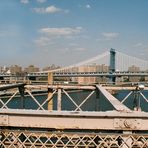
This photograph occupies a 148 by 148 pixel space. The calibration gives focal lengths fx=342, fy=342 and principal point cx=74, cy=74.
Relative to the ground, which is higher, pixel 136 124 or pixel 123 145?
pixel 136 124

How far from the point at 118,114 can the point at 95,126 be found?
0.80 ft

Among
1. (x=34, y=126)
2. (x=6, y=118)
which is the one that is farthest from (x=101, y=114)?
(x=6, y=118)

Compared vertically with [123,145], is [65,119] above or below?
above

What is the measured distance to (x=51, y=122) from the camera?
10.5ft

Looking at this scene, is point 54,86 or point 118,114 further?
point 54,86

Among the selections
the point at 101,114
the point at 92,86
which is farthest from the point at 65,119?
the point at 92,86

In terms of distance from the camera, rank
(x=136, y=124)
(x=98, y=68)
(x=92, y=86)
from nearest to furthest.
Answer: (x=136, y=124), (x=92, y=86), (x=98, y=68)

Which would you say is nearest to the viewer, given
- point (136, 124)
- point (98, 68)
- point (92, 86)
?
point (136, 124)

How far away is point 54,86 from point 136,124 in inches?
382

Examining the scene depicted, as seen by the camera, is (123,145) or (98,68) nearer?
(123,145)

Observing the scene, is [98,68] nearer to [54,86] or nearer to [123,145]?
[54,86]

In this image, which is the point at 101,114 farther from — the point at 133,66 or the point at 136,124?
the point at 133,66

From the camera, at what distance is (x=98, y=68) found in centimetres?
11531

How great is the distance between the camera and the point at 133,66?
4619 inches
